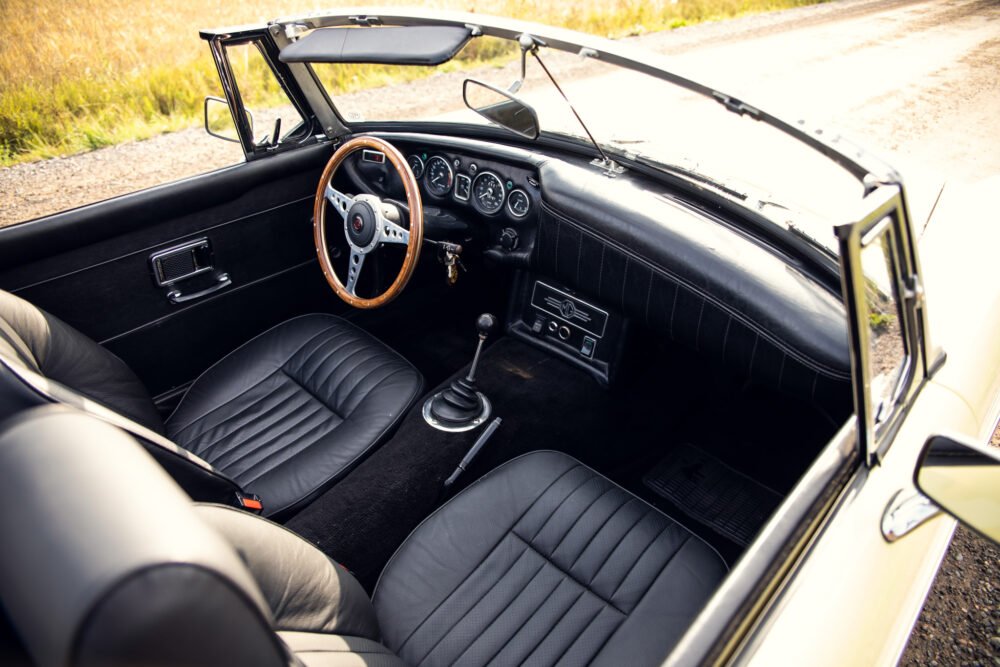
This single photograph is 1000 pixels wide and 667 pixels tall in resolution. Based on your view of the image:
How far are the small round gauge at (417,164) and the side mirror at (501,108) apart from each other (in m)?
0.56

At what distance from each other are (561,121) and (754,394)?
A: 139cm

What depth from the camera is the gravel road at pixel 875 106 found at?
212 cm

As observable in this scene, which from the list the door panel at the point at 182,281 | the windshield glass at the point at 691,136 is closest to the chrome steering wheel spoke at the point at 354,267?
the door panel at the point at 182,281

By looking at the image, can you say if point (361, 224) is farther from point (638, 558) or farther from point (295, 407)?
point (638, 558)

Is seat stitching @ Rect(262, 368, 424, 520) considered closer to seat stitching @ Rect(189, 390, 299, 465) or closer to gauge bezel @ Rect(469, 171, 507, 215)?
seat stitching @ Rect(189, 390, 299, 465)

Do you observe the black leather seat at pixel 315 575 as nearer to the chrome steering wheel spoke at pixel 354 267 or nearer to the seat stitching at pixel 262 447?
the seat stitching at pixel 262 447

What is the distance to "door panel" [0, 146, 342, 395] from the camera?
2252 millimetres

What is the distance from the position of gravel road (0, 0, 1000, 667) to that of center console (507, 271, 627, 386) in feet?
A: 3.39

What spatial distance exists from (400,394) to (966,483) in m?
1.75

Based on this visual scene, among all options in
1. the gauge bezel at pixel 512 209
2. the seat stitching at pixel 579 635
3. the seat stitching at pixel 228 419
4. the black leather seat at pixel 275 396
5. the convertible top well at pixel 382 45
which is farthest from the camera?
the gauge bezel at pixel 512 209

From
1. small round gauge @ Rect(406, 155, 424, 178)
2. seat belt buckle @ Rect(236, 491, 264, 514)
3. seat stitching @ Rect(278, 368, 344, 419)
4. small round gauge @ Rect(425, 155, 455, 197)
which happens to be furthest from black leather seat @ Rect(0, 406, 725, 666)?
small round gauge @ Rect(406, 155, 424, 178)

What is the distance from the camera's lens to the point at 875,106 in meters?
6.42

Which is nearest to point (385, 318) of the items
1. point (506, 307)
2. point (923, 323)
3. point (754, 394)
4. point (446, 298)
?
point (446, 298)

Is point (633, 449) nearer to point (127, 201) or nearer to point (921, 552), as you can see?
point (921, 552)
